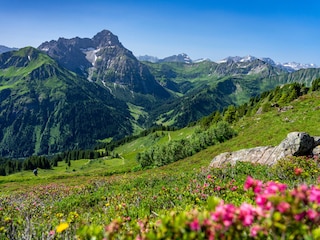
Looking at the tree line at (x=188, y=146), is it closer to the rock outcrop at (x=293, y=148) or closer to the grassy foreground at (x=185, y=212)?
the rock outcrop at (x=293, y=148)

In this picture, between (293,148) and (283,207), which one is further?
(293,148)

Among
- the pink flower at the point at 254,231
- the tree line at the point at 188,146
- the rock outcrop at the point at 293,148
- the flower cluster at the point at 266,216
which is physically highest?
the flower cluster at the point at 266,216

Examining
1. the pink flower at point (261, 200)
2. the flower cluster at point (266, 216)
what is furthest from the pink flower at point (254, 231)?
the pink flower at point (261, 200)

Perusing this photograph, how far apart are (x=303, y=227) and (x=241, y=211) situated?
0.84m

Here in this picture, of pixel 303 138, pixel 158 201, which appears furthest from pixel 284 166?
pixel 303 138

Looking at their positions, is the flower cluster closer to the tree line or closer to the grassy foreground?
the grassy foreground

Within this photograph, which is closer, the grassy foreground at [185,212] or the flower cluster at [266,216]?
the flower cluster at [266,216]

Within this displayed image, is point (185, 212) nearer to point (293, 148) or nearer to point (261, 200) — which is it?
point (261, 200)

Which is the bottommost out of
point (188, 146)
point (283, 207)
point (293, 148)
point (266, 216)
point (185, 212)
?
point (188, 146)

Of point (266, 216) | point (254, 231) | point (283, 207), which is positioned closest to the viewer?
point (283, 207)

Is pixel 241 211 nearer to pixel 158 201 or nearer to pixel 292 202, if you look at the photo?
pixel 292 202

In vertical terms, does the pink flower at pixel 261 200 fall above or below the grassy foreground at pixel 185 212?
above

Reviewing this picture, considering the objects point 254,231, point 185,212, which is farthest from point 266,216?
point 185,212

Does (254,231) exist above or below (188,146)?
above
